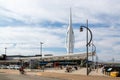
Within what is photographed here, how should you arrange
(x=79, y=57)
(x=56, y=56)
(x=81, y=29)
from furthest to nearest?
(x=56, y=56)
(x=79, y=57)
(x=81, y=29)

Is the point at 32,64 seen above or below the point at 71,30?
below

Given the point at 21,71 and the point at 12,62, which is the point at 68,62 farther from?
the point at 21,71

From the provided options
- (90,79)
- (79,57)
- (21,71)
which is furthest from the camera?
(79,57)

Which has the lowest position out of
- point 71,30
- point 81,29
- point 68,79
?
point 68,79

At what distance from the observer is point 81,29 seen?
48.4 metres

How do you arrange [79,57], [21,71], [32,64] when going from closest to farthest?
[21,71], [32,64], [79,57]

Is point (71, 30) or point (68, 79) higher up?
point (71, 30)

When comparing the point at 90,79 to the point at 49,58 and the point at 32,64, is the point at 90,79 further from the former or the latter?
the point at 49,58

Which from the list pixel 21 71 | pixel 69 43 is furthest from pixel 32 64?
pixel 69 43

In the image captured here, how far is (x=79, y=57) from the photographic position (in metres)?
170

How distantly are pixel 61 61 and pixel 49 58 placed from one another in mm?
8744

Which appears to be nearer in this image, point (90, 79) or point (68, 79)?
point (90, 79)

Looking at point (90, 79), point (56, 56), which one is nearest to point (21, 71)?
point (90, 79)

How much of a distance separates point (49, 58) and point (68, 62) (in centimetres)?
1157
